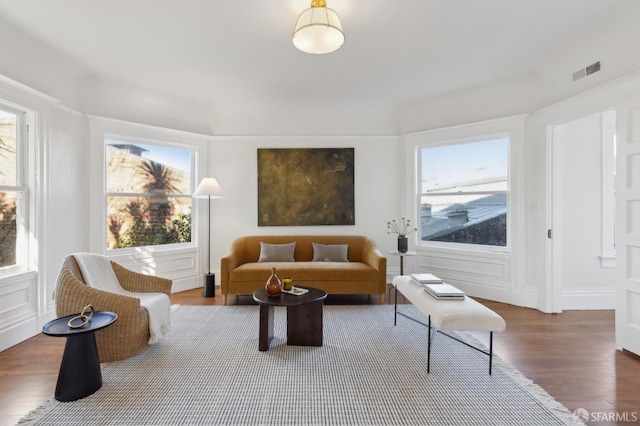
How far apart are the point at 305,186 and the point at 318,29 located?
2.88 m

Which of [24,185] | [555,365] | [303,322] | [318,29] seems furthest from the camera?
[24,185]

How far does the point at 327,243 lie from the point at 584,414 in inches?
132

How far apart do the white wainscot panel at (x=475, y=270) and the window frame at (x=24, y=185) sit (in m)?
4.76

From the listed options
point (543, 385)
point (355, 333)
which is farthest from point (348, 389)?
point (543, 385)

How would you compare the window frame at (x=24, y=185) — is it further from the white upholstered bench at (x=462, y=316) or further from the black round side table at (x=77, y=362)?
the white upholstered bench at (x=462, y=316)

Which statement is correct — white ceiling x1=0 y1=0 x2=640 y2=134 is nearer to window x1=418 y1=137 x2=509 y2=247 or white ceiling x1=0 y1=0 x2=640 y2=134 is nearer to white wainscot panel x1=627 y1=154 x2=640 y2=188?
window x1=418 y1=137 x2=509 y2=247

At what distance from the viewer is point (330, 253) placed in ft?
15.0

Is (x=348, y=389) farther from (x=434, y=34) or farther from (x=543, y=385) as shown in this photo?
(x=434, y=34)

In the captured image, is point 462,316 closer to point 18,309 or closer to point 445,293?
point 445,293

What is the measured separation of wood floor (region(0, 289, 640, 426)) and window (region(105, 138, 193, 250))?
1661 millimetres

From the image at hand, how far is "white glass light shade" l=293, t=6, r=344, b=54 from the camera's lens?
2254 millimetres

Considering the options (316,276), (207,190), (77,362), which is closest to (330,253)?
(316,276)

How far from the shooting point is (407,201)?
4.96 meters

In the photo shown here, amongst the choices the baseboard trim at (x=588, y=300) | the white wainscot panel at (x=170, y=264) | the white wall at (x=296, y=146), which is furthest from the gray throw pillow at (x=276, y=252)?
the baseboard trim at (x=588, y=300)
